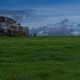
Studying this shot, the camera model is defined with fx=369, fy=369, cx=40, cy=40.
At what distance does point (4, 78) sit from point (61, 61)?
682cm

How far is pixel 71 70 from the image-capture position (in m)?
18.5

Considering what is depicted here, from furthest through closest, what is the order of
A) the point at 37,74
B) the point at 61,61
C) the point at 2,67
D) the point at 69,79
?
the point at 61,61, the point at 2,67, the point at 37,74, the point at 69,79

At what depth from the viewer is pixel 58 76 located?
16.8m

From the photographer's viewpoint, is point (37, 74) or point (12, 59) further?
point (12, 59)

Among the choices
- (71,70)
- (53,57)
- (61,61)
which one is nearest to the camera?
(71,70)

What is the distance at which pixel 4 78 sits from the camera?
16.3 metres

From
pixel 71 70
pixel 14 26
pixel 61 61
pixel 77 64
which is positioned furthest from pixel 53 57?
pixel 14 26

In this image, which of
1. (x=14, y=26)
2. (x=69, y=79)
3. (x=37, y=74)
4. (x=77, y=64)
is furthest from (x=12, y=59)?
(x=14, y=26)

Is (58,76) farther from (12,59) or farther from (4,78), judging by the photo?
(12,59)

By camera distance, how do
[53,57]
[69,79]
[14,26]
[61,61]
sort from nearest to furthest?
[69,79], [61,61], [53,57], [14,26]

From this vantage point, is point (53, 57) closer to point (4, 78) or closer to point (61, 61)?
point (61, 61)

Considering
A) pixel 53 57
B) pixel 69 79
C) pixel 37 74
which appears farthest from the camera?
pixel 53 57

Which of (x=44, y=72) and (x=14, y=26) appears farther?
(x=14, y=26)

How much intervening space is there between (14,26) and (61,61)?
260 ft
